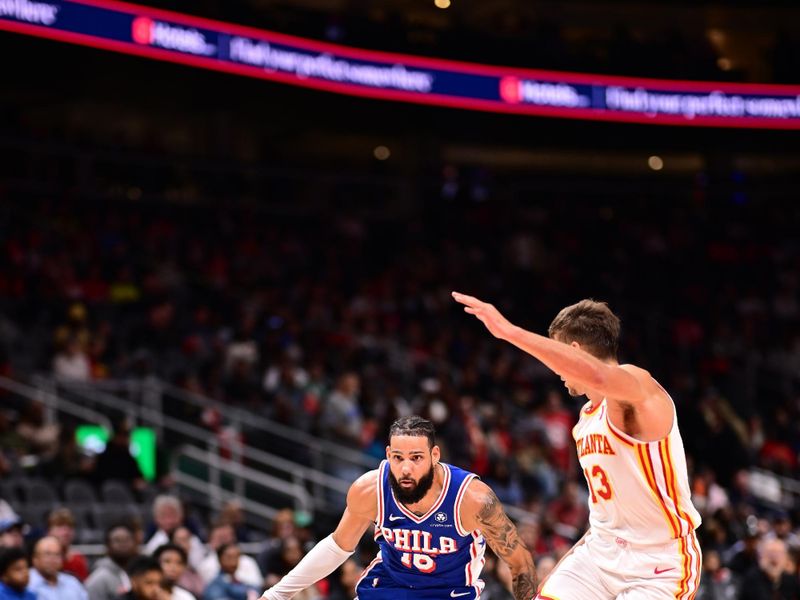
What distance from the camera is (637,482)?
201 inches

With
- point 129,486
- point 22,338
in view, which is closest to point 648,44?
point 22,338

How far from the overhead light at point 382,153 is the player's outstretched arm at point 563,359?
2131 cm

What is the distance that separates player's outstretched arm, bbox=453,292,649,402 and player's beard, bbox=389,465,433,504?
153cm

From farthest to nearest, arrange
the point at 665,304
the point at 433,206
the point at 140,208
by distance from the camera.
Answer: the point at 433,206 < the point at 665,304 < the point at 140,208

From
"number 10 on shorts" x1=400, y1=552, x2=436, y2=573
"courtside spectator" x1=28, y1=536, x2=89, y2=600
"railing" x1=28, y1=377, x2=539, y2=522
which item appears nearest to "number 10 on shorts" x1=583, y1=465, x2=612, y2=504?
"number 10 on shorts" x1=400, y1=552, x2=436, y2=573

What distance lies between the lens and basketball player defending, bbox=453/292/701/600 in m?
5.07

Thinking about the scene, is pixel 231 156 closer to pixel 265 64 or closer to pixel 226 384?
pixel 265 64

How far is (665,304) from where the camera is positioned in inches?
848

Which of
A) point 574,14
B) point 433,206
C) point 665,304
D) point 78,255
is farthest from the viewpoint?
point 574,14

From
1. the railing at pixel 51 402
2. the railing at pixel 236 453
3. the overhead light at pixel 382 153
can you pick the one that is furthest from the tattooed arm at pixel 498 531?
the overhead light at pixel 382 153

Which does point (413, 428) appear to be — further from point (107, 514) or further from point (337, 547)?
point (107, 514)

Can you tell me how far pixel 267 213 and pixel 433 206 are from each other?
3.10 meters

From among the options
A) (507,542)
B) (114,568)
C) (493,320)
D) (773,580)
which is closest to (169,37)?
(114,568)

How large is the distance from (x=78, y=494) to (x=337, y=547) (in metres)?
5.81
